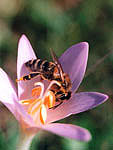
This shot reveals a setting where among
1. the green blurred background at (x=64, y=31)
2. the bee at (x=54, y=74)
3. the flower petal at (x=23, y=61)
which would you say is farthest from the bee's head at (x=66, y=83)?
the green blurred background at (x=64, y=31)

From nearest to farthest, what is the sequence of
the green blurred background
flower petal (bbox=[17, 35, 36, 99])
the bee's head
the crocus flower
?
the crocus flower
the bee's head
flower petal (bbox=[17, 35, 36, 99])
the green blurred background

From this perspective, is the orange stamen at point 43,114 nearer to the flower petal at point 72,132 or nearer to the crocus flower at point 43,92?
the crocus flower at point 43,92

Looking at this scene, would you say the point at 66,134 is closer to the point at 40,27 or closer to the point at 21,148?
the point at 21,148

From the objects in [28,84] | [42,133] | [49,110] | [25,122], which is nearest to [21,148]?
[25,122]

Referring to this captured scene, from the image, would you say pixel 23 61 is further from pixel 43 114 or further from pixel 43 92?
pixel 43 114

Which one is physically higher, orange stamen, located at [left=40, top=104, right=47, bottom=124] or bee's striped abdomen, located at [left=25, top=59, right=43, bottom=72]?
bee's striped abdomen, located at [left=25, top=59, right=43, bottom=72]

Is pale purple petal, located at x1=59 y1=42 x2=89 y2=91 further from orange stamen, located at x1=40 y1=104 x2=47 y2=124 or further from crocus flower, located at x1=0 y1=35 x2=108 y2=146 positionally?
orange stamen, located at x1=40 y1=104 x2=47 y2=124

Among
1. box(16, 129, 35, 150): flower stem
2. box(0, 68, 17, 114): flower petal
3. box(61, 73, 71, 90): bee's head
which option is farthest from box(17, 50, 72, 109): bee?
box(16, 129, 35, 150): flower stem
